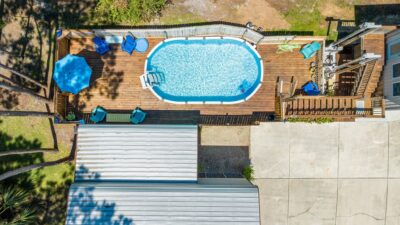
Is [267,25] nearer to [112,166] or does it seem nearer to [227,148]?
[227,148]

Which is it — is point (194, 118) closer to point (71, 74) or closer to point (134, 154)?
point (134, 154)

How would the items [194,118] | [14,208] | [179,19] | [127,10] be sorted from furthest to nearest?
Result: [179,19] < [194,118] < [127,10] < [14,208]

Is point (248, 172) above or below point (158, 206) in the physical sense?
above

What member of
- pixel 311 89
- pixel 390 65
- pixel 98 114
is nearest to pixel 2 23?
pixel 98 114

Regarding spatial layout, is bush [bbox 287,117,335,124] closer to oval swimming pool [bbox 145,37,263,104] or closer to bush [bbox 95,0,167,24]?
oval swimming pool [bbox 145,37,263,104]

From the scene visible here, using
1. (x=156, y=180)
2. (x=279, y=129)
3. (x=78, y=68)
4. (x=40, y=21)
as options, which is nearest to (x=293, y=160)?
(x=279, y=129)
